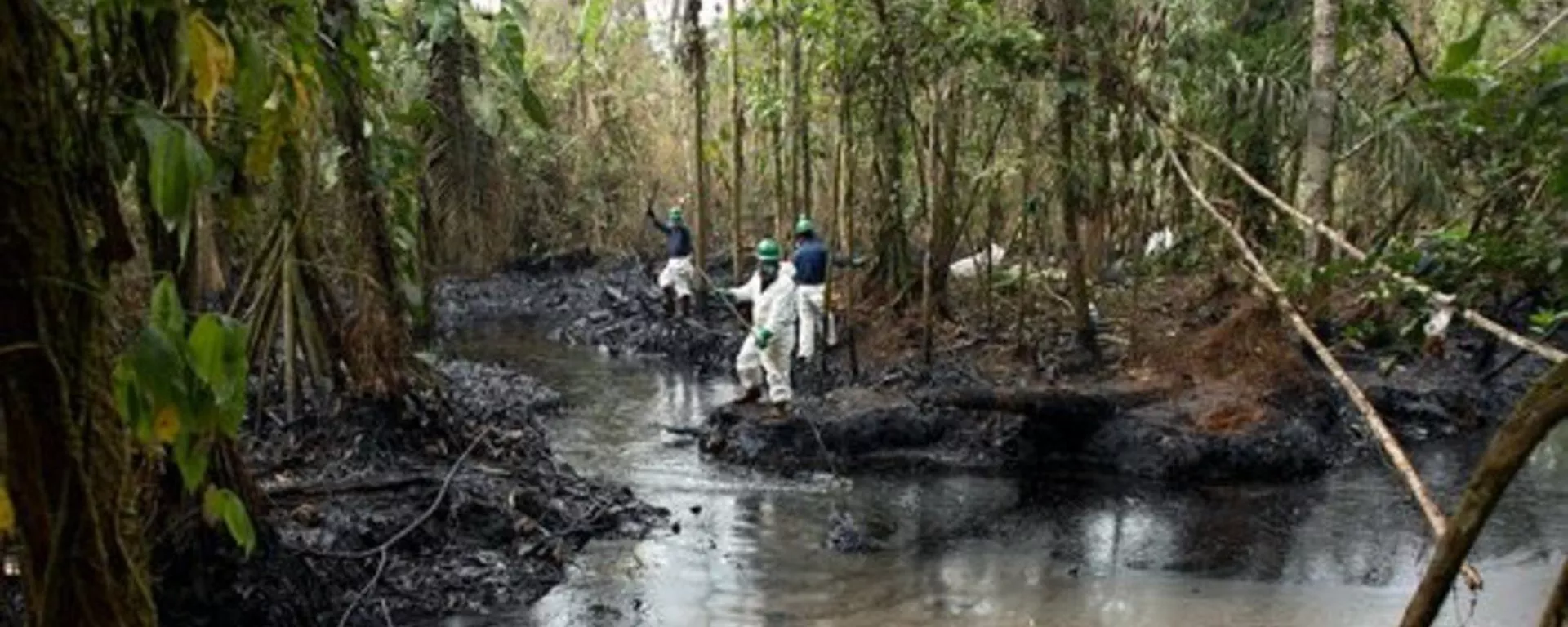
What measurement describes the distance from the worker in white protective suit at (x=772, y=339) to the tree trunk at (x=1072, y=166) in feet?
8.07

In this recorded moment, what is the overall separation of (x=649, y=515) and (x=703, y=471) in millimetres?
1542

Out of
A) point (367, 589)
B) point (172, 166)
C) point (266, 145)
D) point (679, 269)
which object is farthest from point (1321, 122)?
point (172, 166)

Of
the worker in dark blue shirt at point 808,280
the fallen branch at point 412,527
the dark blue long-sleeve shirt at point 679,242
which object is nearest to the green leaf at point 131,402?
the fallen branch at point 412,527

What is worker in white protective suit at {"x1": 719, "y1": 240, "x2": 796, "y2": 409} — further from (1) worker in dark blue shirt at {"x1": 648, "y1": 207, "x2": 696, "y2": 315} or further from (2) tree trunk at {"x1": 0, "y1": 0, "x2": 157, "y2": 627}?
(2) tree trunk at {"x1": 0, "y1": 0, "x2": 157, "y2": 627}

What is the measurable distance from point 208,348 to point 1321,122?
979cm

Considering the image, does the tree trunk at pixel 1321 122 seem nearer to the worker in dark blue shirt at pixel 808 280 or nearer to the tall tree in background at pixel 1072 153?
the tall tree in background at pixel 1072 153

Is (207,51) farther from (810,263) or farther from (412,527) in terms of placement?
(810,263)

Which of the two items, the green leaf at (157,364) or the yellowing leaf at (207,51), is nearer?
the green leaf at (157,364)

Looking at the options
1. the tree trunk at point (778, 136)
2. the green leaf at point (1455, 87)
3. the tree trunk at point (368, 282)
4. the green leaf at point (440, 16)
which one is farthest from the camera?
the tree trunk at point (778, 136)

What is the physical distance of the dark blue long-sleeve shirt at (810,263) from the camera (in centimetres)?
1253

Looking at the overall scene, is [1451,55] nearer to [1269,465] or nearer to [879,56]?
[1269,465]

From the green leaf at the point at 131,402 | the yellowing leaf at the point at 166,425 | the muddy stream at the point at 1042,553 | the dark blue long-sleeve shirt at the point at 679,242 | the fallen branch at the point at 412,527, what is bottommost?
the muddy stream at the point at 1042,553

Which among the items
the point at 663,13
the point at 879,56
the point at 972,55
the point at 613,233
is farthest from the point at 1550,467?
the point at 613,233

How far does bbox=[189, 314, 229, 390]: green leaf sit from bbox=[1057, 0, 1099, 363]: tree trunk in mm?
9476
